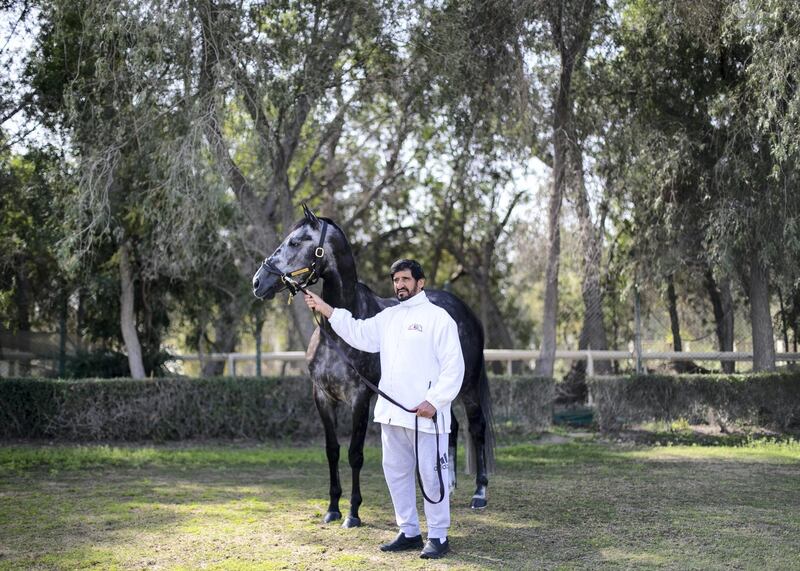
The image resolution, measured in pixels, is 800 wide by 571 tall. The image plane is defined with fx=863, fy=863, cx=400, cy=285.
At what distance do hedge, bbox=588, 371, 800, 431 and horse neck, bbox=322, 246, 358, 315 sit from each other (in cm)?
803

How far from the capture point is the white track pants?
5.28 m

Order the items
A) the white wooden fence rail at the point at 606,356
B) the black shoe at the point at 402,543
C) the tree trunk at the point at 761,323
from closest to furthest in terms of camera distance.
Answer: the black shoe at the point at 402,543 < the tree trunk at the point at 761,323 < the white wooden fence rail at the point at 606,356

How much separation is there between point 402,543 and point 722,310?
47.3 ft

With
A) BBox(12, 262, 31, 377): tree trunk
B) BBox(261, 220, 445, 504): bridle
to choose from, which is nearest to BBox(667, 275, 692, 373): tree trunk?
BBox(12, 262, 31, 377): tree trunk

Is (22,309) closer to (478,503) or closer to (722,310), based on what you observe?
(478,503)

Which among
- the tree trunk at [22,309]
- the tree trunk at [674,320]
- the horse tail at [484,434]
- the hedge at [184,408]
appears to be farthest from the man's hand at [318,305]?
the tree trunk at [674,320]

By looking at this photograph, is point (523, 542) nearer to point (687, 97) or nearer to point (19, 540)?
point (19, 540)

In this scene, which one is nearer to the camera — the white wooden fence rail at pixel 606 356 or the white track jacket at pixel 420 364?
the white track jacket at pixel 420 364

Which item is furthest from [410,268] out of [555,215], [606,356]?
[606,356]

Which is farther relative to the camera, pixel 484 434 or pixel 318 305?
pixel 484 434

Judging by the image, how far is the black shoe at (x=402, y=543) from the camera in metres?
5.45

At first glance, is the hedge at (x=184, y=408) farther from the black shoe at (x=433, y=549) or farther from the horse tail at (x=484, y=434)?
the black shoe at (x=433, y=549)

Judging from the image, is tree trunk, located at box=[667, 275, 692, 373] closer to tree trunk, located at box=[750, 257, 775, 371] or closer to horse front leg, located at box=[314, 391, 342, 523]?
tree trunk, located at box=[750, 257, 775, 371]

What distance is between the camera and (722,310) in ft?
59.5
